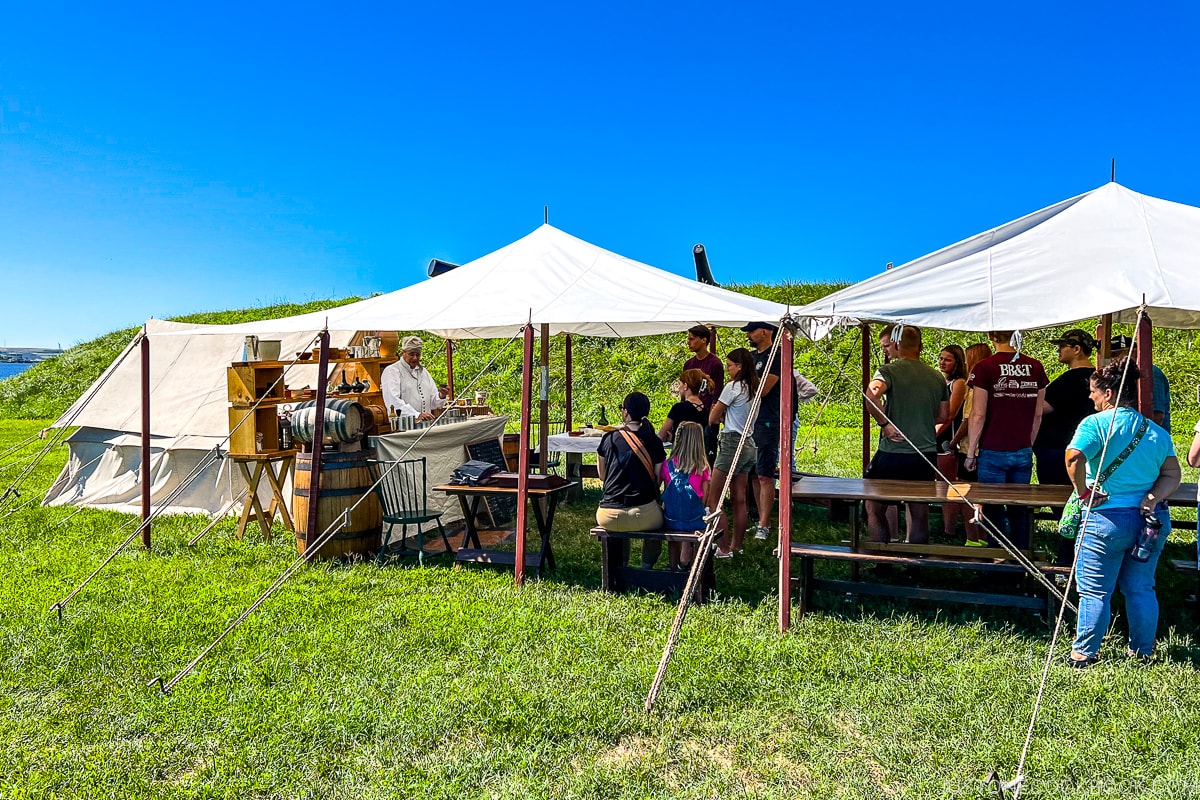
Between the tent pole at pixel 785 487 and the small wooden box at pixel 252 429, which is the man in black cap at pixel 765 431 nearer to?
the tent pole at pixel 785 487

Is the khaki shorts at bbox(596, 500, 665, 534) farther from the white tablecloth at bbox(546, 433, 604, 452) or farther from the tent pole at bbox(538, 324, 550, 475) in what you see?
the white tablecloth at bbox(546, 433, 604, 452)

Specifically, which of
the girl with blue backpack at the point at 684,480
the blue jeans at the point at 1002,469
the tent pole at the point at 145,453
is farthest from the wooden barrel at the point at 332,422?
the blue jeans at the point at 1002,469

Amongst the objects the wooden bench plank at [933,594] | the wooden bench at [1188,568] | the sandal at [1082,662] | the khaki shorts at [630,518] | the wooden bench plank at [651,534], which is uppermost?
the khaki shorts at [630,518]

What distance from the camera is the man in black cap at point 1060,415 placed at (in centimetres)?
594

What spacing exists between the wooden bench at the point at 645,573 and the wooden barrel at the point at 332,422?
2.29 m

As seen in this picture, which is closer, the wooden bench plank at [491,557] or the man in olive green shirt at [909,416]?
the man in olive green shirt at [909,416]

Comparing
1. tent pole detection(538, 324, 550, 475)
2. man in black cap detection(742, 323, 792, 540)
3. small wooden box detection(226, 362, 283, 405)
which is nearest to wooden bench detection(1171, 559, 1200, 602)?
man in black cap detection(742, 323, 792, 540)

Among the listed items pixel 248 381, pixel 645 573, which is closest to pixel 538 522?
pixel 645 573

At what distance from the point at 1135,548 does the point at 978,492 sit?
3.73ft

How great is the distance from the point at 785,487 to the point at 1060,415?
2546mm

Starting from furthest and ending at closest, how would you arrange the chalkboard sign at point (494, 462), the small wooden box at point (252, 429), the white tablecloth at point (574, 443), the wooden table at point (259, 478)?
1. the white tablecloth at point (574, 443)
2. the chalkboard sign at point (494, 462)
3. the small wooden box at point (252, 429)
4. the wooden table at point (259, 478)

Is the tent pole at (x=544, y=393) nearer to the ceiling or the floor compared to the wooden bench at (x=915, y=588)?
nearer to the ceiling

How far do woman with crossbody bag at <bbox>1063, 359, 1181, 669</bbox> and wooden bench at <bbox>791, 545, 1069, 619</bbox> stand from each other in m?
0.48

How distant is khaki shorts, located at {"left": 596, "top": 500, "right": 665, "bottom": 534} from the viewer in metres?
5.51
